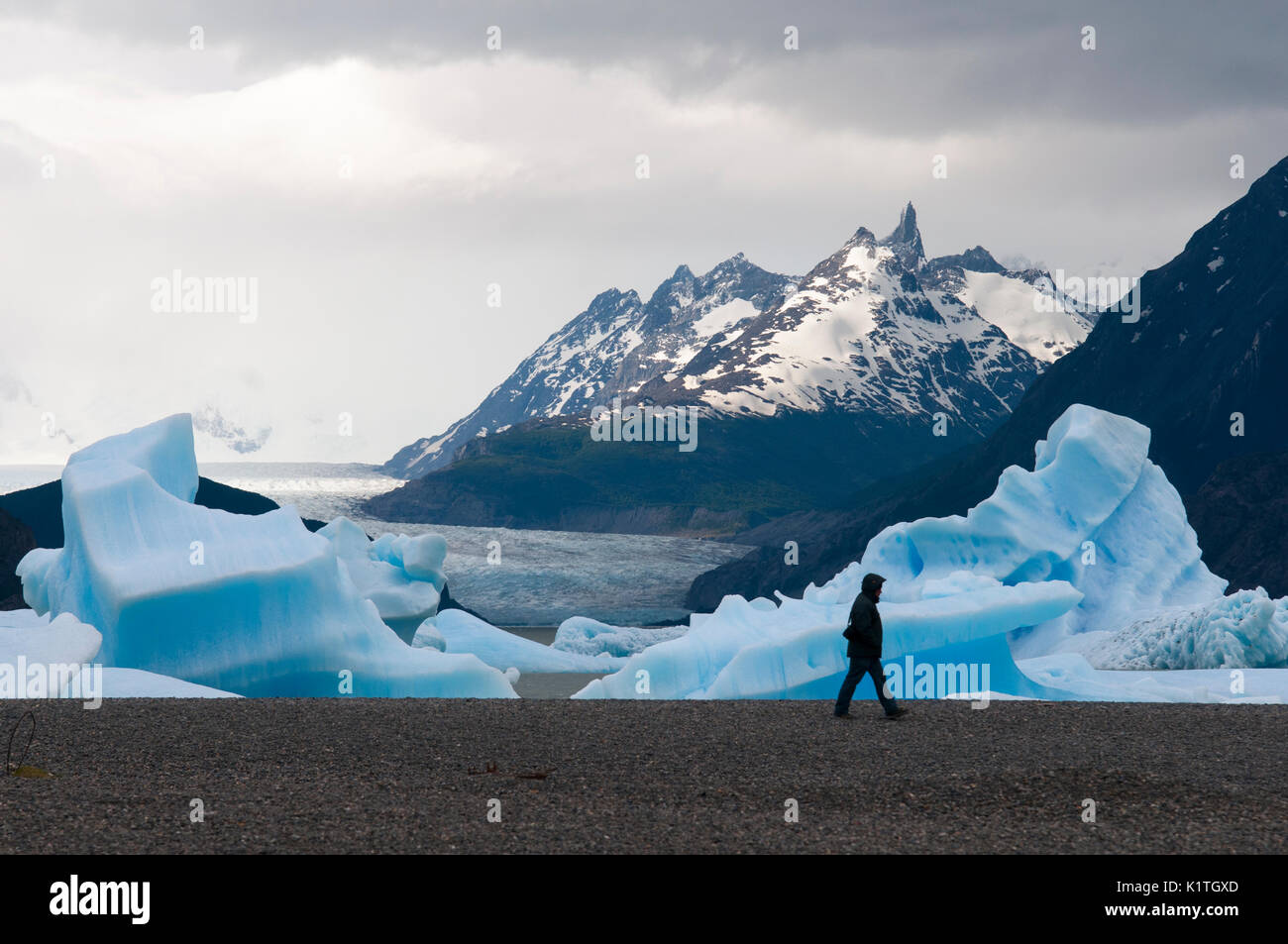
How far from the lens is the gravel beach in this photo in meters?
9.37

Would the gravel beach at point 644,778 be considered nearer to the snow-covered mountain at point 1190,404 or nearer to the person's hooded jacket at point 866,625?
the person's hooded jacket at point 866,625

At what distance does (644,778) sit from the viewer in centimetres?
1155

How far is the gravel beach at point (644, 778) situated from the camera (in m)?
9.37

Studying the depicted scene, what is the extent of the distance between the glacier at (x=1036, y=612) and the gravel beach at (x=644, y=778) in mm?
6006

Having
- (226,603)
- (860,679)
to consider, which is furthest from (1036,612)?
(226,603)

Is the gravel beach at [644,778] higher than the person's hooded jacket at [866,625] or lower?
lower

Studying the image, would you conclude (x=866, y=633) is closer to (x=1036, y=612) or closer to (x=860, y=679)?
(x=860, y=679)

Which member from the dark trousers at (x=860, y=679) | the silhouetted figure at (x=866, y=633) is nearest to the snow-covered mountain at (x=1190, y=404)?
the dark trousers at (x=860, y=679)

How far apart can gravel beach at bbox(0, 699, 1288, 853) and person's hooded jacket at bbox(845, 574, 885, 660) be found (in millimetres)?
900

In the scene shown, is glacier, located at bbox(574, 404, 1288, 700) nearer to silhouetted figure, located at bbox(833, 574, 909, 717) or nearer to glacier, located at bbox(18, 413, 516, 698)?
glacier, located at bbox(18, 413, 516, 698)

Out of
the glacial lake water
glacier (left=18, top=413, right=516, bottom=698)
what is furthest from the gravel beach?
the glacial lake water

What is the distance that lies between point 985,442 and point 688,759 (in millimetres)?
112074
